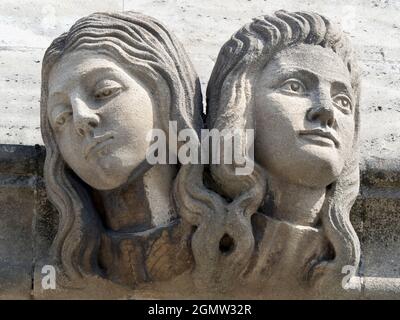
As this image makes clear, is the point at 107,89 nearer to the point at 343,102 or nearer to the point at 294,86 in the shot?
the point at 294,86

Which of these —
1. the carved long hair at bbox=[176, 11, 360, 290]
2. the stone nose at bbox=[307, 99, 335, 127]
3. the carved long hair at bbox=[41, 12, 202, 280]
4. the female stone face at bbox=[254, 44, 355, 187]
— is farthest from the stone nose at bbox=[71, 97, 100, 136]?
the stone nose at bbox=[307, 99, 335, 127]

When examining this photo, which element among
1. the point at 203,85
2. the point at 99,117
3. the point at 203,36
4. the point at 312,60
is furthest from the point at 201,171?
the point at 203,36

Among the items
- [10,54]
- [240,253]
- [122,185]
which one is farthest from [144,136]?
[10,54]

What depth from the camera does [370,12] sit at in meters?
4.93

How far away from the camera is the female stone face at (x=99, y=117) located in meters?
3.42

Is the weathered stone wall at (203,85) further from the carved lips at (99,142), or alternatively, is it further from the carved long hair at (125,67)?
the carved lips at (99,142)

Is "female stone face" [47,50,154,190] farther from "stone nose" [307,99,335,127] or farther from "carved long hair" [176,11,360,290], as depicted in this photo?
"stone nose" [307,99,335,127]

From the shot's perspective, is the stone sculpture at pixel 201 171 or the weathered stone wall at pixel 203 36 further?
the weathered stone wall at pixel 203 36

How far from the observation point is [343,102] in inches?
139

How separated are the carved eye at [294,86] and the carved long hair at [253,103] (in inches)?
3.1

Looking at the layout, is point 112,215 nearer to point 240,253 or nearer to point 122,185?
point 122,185

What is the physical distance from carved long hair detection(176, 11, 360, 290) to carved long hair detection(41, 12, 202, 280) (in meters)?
0.09

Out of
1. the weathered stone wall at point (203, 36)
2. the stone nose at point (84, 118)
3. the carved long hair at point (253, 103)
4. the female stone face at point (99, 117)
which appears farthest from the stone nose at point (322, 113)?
the weathered stone wall at point (203, 36)

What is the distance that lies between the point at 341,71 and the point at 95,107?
0.61 m
